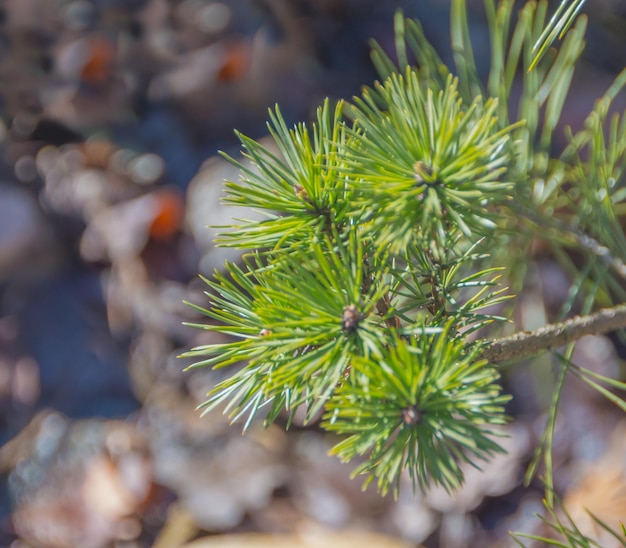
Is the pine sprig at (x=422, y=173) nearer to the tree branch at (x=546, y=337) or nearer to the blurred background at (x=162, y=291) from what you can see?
the tree branch at (x=546, y=337)

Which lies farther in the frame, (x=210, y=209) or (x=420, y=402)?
(x=210, y=209)

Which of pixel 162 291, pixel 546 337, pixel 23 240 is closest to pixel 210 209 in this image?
pixel 162 291

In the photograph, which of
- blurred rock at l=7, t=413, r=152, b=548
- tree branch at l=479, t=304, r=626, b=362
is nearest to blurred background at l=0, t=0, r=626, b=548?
blurred rock at l=7, t=413, r=152, b=548

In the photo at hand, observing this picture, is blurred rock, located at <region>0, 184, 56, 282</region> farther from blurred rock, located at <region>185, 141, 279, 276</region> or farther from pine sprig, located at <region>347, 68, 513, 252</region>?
pine sprig, located at <region>347, 68, 513, 252</region>

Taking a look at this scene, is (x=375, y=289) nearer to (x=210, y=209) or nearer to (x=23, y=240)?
(x=210, y=209)

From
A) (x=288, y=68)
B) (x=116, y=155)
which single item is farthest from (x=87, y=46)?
(x=288, y=68)

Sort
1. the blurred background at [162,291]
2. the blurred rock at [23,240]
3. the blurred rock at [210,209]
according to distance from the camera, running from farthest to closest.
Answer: the blurred rock at [23,240] → the blurred rock at [210,209] → the blurred background at [162,291]

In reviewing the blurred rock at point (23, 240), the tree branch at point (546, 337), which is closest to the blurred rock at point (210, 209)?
the blurred rock at point (23, 240)
